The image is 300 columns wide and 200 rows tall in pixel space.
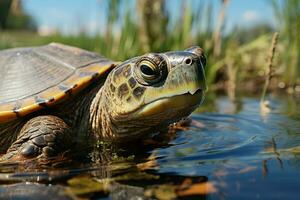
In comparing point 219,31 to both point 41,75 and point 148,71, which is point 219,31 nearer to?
point 41,75

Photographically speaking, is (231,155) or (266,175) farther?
(231,155)

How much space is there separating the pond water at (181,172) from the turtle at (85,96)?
0.67 ft

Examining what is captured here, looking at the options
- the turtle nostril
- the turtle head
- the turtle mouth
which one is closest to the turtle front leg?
the turtle head

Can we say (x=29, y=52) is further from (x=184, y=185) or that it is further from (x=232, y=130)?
(x=184, y=185)

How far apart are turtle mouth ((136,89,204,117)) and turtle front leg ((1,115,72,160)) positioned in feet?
1.65

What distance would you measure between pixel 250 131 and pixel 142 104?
2.54ft

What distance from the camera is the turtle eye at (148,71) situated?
1.98 meters

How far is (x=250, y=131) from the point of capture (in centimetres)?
250

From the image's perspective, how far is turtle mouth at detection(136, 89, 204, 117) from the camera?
75.2 inches

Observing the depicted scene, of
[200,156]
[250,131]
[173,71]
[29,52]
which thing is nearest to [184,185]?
[200,156]

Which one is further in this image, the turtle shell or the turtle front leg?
the turtle shell

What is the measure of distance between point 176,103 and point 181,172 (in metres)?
0.48

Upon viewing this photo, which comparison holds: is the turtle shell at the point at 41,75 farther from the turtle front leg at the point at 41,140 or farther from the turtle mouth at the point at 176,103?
the turtle mouth at the point at 176,103

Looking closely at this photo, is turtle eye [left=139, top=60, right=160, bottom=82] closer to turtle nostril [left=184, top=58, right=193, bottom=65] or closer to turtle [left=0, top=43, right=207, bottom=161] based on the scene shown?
turtle [left=0, top=43, right=207, bottom=161]
